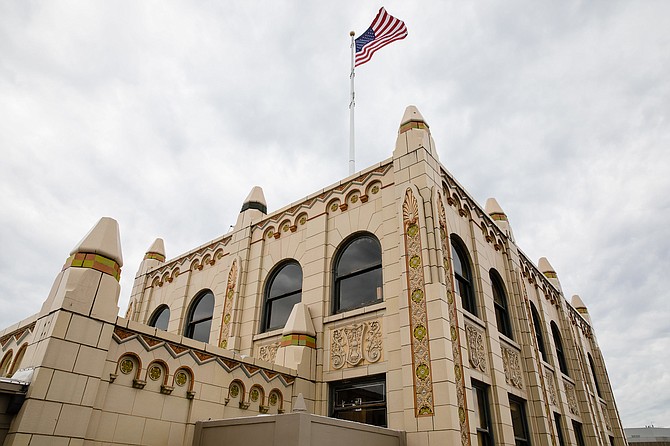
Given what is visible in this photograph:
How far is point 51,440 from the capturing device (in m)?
7.16

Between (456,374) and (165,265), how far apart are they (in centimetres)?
1433

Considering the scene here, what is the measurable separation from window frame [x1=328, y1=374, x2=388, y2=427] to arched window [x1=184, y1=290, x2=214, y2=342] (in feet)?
21.8

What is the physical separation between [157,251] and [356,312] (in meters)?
13.1

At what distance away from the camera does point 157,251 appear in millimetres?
22125

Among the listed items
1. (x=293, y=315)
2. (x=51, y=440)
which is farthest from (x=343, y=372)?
(x=51, y=440)

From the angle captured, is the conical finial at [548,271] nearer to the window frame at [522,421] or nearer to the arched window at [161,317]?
the window frame at [522,421]

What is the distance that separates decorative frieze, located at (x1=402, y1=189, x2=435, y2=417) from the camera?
409 inches

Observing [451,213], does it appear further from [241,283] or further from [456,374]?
[241,283]

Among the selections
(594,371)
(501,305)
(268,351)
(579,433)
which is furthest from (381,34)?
(594,371)

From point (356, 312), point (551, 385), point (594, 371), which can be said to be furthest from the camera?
point (594, 371)

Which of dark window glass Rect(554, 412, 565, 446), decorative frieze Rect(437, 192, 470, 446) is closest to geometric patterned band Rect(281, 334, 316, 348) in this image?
decorative frieze Rect(437, 192, 470, 446)

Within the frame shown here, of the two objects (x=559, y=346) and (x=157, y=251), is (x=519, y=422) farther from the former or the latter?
(x=157, y=251)

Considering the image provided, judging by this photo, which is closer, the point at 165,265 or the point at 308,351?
the point at 308,351

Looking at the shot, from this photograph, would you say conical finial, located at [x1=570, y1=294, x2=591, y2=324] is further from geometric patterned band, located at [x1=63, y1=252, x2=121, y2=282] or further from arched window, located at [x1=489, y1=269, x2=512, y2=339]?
geometric patterned band, located at [x1=63, y1=252, x2=121, y2=282]
